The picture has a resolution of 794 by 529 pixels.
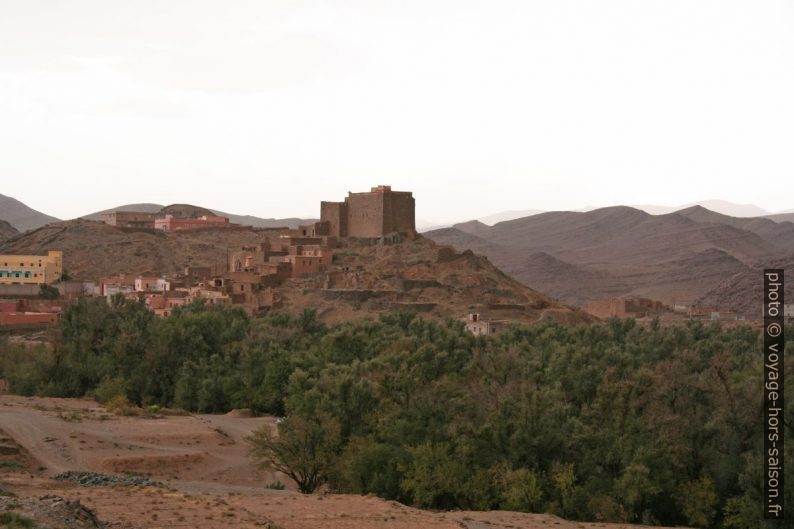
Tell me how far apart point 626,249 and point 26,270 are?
217 feet

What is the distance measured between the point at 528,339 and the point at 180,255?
36.5 meters

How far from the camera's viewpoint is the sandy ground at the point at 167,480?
1459 centimetres

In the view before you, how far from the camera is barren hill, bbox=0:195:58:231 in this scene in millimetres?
169625

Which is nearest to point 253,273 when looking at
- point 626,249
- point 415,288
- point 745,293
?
point 415,288

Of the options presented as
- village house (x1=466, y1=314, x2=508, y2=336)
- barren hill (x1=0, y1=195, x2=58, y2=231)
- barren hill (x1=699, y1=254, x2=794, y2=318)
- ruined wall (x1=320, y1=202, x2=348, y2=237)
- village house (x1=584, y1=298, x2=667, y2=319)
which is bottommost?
village house (x1=466, y1=314, x2=508, y2=336)

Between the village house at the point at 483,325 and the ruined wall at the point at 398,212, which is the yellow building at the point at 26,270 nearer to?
the ruined wall at the point at 398,212

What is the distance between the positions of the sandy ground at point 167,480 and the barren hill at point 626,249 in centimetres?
4915

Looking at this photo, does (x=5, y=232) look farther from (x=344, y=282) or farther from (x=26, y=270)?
(x=344, y=282)

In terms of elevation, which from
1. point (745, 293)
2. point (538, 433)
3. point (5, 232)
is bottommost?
point (538, 433)

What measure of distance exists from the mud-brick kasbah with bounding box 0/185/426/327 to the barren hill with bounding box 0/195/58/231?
117700 mm

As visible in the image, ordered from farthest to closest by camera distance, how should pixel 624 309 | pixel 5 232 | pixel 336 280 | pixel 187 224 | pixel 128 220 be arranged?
1. pixel 5 232
2. pixel 128 220
3. pixel 187 224
4. pixel 624 309
5. pixel 336 280

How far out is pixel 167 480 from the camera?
20.6m

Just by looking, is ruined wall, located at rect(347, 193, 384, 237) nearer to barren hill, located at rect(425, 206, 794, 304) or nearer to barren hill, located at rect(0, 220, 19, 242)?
barren hill, located at rect(425, 206, 794, 304)

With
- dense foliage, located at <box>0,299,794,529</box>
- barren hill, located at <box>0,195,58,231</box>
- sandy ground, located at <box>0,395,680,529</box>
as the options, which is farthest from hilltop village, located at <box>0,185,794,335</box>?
barren hill, located at <box>0,195,58,231</box>
